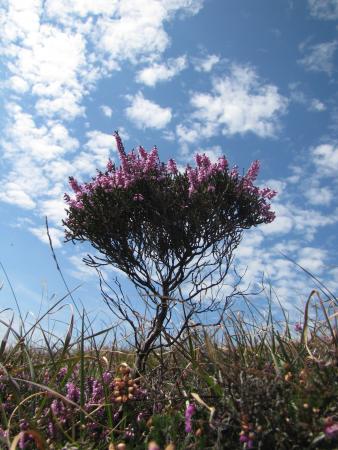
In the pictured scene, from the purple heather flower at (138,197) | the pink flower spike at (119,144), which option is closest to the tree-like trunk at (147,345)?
the purple heather flower at (138,197)

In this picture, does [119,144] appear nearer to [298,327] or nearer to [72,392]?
[298,327]

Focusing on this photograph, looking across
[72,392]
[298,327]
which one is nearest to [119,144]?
[298,327]

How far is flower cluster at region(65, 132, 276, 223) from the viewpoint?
28.0 ft

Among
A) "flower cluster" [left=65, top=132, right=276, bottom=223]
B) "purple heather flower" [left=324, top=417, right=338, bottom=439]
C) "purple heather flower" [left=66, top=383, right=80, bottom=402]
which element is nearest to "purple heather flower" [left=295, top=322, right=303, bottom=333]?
"purple heather flower" [left=66, top=383, right=80, bottom=402]

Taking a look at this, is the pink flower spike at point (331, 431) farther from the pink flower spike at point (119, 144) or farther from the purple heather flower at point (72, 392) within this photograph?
the pink flower spike at point (119, 144)

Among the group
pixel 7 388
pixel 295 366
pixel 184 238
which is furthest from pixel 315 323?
pixel 184 238

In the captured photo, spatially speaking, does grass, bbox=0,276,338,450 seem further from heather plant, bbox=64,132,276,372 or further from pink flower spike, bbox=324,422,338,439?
heather plant, bbox=64,132,276,372

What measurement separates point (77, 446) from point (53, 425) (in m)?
0.32

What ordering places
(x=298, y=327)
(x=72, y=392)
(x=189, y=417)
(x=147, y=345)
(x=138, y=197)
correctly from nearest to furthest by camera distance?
1. (x=189, y=417)
2. (x=72, y=392)
3. (x=298, y=327)
4. (x=147, y=345)
5. (x=138, y=197)

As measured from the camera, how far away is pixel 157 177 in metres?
8.73

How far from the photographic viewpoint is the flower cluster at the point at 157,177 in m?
8.54

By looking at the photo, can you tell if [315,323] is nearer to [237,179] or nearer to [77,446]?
[77,446]

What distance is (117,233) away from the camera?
8.40 meters

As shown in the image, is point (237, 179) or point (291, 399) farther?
point (237, 179)
